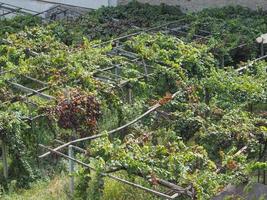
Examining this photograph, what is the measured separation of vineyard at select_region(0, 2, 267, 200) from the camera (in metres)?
10.7

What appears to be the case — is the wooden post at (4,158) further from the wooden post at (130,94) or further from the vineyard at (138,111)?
the wooden post at (130,94)

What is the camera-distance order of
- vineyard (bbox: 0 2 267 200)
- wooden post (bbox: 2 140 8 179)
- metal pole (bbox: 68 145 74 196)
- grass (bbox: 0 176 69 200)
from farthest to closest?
wooden post (bbox: 2 140 8 179)
grass (bbox: 0 176 69 200)
metal pole (bbox: 68 145 74 196)
vineyard (bbox: 0 2 267 200)

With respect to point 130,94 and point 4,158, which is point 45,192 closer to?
point 4,158

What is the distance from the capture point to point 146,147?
11.0m

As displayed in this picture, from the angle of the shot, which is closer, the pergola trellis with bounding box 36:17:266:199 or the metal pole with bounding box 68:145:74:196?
the pergola trellis with bounding box 36:17:266:199

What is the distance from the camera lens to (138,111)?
13.8 metres

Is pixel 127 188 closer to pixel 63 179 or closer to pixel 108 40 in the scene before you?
pixel 63 179

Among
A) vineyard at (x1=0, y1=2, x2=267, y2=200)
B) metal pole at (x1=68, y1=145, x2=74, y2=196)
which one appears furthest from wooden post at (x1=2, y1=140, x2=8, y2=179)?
metal pole at (x1=68, y1=145, x2=74, y2=196)

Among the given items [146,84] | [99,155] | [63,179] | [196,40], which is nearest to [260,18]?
[196,40]

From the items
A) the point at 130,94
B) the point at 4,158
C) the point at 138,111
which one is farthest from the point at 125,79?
the point at 4,158

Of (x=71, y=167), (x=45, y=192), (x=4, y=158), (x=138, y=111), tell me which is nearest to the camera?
(x=71, y=167)

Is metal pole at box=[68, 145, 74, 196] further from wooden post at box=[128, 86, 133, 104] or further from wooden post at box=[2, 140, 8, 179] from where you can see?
wooden post at box=[128, 86, 133, 104]

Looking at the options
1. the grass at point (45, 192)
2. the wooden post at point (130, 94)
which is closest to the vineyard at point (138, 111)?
the wooden post at point (130, 94)

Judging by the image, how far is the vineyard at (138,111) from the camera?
10.7m
